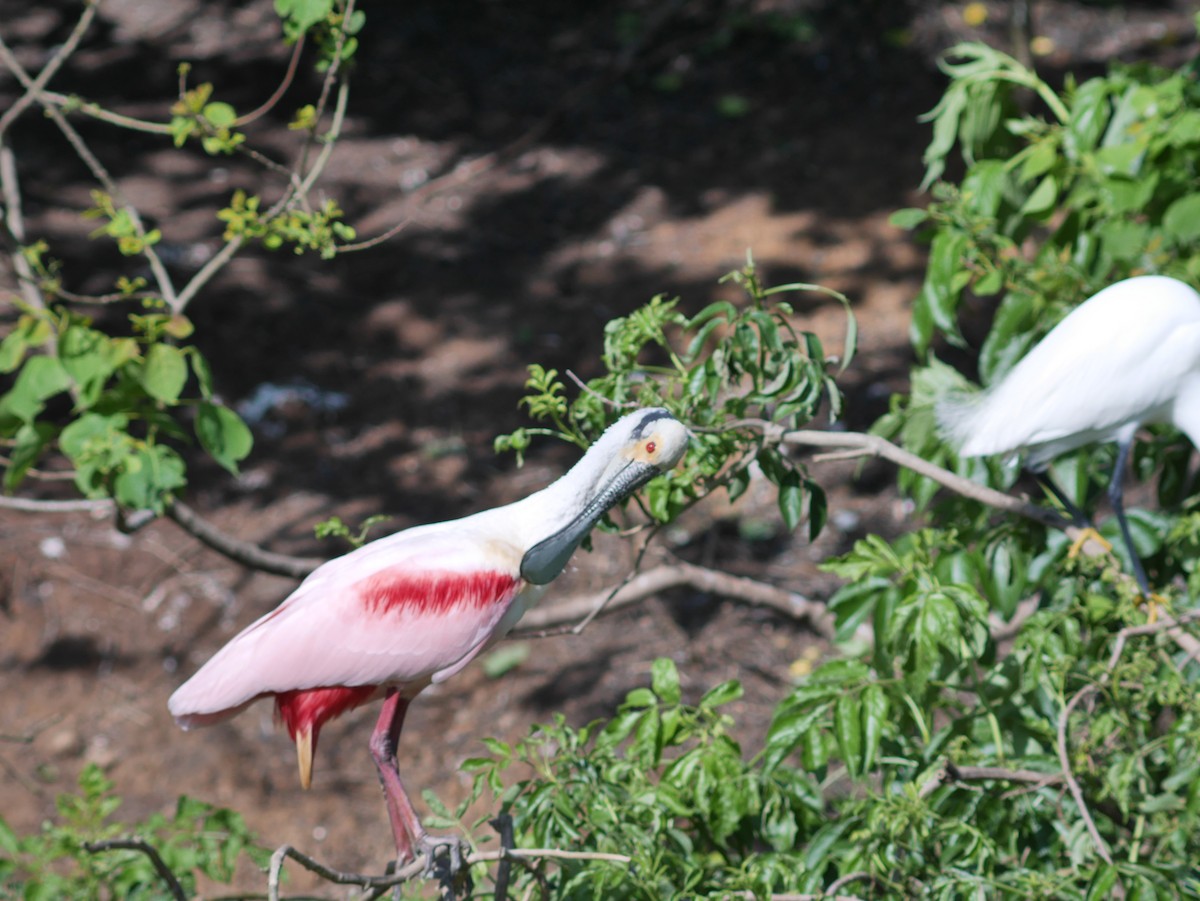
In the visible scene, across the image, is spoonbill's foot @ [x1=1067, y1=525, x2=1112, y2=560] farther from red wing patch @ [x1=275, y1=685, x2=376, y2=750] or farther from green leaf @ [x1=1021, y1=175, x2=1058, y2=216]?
red wing patch @ [x1=275, y1=685, x2=376, y2=750]

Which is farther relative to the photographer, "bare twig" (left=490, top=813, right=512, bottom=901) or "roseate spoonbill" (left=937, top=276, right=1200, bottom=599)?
"roseate spoonbill" (left=937, top=276, right=1200, bottom=599)

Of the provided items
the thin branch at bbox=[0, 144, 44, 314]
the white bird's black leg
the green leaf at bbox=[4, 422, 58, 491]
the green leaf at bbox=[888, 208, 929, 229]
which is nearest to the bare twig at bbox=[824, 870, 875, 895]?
the white bird's black leg

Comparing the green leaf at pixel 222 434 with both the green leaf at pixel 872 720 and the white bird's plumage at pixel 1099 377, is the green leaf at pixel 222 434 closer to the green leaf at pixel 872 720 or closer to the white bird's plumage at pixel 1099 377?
the green leaf at pixel 872 720

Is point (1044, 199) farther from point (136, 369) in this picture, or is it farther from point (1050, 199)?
point (136, 369)

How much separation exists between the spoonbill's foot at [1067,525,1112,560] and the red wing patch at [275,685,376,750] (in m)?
1.60

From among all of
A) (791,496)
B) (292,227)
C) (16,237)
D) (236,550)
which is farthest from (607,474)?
(16,237)

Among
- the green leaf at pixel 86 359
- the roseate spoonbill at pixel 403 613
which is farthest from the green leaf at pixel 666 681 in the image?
the green leaf at pixel 86 359

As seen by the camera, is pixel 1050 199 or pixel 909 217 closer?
pixel 909 217

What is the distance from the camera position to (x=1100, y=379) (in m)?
3.25

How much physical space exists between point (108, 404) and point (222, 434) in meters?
0.27

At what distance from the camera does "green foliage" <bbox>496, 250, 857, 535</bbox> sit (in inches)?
97.9

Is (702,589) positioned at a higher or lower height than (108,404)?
lower

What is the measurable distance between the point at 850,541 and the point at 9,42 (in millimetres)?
6349

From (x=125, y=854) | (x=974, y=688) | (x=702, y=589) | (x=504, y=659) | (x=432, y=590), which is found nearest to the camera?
(x=432, y=590)
